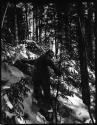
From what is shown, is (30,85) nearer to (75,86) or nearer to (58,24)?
(75,86)

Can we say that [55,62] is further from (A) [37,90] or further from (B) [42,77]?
(A) [37,90]

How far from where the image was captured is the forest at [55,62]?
17.5 ft

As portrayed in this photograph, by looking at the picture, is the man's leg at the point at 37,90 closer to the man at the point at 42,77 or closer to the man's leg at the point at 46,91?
the man at the point at 42,77

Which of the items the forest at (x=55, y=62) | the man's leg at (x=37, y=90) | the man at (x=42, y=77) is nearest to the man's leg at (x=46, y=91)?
the man at (x=42, y=77)

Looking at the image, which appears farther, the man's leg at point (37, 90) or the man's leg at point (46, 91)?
the man's leg at point (46, 91)

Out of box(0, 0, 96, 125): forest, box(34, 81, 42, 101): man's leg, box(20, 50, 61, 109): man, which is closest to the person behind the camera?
box(0, 0, 96, 125): forest

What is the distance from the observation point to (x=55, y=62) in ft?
23.9

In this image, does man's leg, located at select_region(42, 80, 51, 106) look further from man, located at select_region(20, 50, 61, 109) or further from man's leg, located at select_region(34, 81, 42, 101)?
man's leg, located at select_region(34, 81, 42, 101)

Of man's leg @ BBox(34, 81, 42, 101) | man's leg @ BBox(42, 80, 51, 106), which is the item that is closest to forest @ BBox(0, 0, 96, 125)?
man's leg @ BBox(34, 81, 42, 101)

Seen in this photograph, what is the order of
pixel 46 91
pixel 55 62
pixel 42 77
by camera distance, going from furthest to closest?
pixel 55 62 < pixel 46 91 < pixel 42 77

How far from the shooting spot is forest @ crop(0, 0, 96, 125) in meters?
5.33

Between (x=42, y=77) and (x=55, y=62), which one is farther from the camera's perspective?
(x=55, y=62)

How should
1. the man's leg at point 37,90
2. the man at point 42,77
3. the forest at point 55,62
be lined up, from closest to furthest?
the forest at point 55,62 → the man's leg at point 37,90 → the man at point 42,77

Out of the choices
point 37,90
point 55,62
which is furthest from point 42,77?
point 55,62
